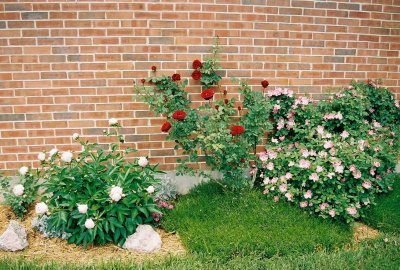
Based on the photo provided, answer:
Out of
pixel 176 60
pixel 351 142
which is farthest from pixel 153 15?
pixel 351 142

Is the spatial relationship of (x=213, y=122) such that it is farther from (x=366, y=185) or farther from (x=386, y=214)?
(x=386, y=214)

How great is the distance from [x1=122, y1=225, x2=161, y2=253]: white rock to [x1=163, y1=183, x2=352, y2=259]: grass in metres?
0.24

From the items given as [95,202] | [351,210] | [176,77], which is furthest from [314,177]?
[95,202]

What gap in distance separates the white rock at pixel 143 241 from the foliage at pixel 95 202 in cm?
5

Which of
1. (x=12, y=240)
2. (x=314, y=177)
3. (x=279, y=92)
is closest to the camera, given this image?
(x=12, y=240)

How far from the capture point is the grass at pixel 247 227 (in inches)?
132

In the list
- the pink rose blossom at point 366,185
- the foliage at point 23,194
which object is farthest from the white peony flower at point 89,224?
the pink rose blossom at point 366,185

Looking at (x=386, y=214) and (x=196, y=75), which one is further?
(x=196, y=75)

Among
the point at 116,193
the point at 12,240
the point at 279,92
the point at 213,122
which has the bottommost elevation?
the point at 12,240

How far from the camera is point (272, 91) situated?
4.41 metres

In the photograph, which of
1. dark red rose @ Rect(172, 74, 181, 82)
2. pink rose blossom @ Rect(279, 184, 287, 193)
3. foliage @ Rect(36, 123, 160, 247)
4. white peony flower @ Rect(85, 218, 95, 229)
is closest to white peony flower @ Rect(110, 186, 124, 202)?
foliage @ Rect(36, 123, 160, 247)

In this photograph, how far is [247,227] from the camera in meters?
3.58

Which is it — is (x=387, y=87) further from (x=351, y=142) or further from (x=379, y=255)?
(x=379, y=255)

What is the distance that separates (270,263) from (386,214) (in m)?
1.47
